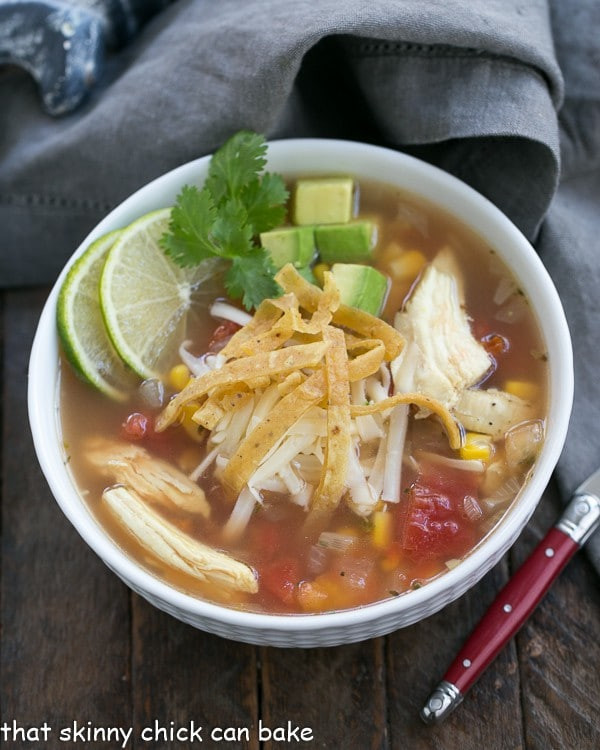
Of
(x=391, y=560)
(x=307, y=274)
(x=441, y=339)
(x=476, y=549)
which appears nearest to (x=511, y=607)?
(x=476, y=549)

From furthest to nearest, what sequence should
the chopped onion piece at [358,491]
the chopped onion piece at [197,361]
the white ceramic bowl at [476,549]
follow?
the chopped onion piece at [197,361] < the chopped onion piece at [358,491] < the white ceramic bowl at [476,549]

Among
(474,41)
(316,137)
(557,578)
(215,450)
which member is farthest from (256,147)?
(557,578)

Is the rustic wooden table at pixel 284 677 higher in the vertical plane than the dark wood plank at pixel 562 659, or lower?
lower

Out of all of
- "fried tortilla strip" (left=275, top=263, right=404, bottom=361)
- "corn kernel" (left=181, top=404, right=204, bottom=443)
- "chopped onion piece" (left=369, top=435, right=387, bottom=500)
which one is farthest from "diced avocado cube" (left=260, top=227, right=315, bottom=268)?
"chopped onion piece" (left=369, top=435, right=387, bottom=500)

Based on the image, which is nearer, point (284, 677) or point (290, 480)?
point (290, 480)

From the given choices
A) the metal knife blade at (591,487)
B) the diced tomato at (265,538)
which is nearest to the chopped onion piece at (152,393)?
the diced tomato at (265,538)

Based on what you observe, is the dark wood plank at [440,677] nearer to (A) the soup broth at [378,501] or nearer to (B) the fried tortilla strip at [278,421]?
(A) the soup broth at [378,501]

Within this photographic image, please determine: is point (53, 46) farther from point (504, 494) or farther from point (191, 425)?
point (504, 494)
